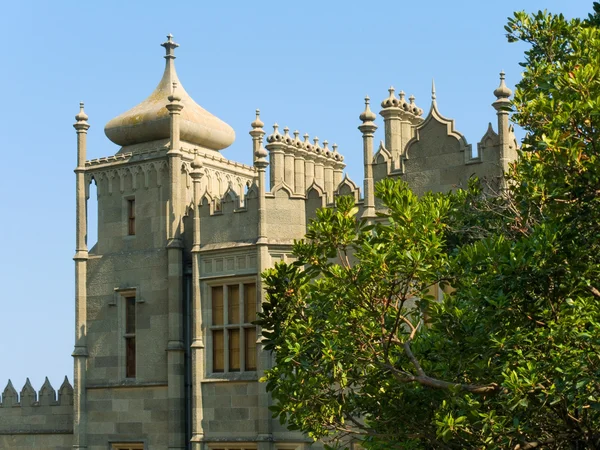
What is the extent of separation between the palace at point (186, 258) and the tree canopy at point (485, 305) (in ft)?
19.9

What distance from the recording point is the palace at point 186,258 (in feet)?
71.2

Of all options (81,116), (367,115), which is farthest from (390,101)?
(81,116)

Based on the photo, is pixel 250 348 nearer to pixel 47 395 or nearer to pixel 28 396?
pixel 47 395

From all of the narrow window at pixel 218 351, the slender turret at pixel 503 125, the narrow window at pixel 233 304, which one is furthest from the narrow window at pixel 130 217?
the slender turret at pixel 503 125

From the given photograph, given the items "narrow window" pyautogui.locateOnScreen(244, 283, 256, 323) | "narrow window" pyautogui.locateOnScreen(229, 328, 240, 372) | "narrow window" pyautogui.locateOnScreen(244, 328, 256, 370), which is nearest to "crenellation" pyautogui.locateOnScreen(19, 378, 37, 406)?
"narrow window" pyautogui.locateOnScreen(229, 328, 240, 372)

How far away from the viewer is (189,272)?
23828 mm

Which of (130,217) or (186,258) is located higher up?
(130,217)

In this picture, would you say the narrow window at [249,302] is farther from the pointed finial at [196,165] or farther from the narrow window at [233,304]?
the pointed finial at [196,165]

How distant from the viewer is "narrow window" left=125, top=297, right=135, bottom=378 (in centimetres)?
2470

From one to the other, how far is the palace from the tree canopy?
239 inches

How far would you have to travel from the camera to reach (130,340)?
2481 centimetres

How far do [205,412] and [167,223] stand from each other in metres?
4.01

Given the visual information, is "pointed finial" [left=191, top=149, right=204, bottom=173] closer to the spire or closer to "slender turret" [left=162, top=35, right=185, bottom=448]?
"slender turret" [left=162, top=35, right=185, bottom=448]

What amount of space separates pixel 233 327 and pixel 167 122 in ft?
16.0
